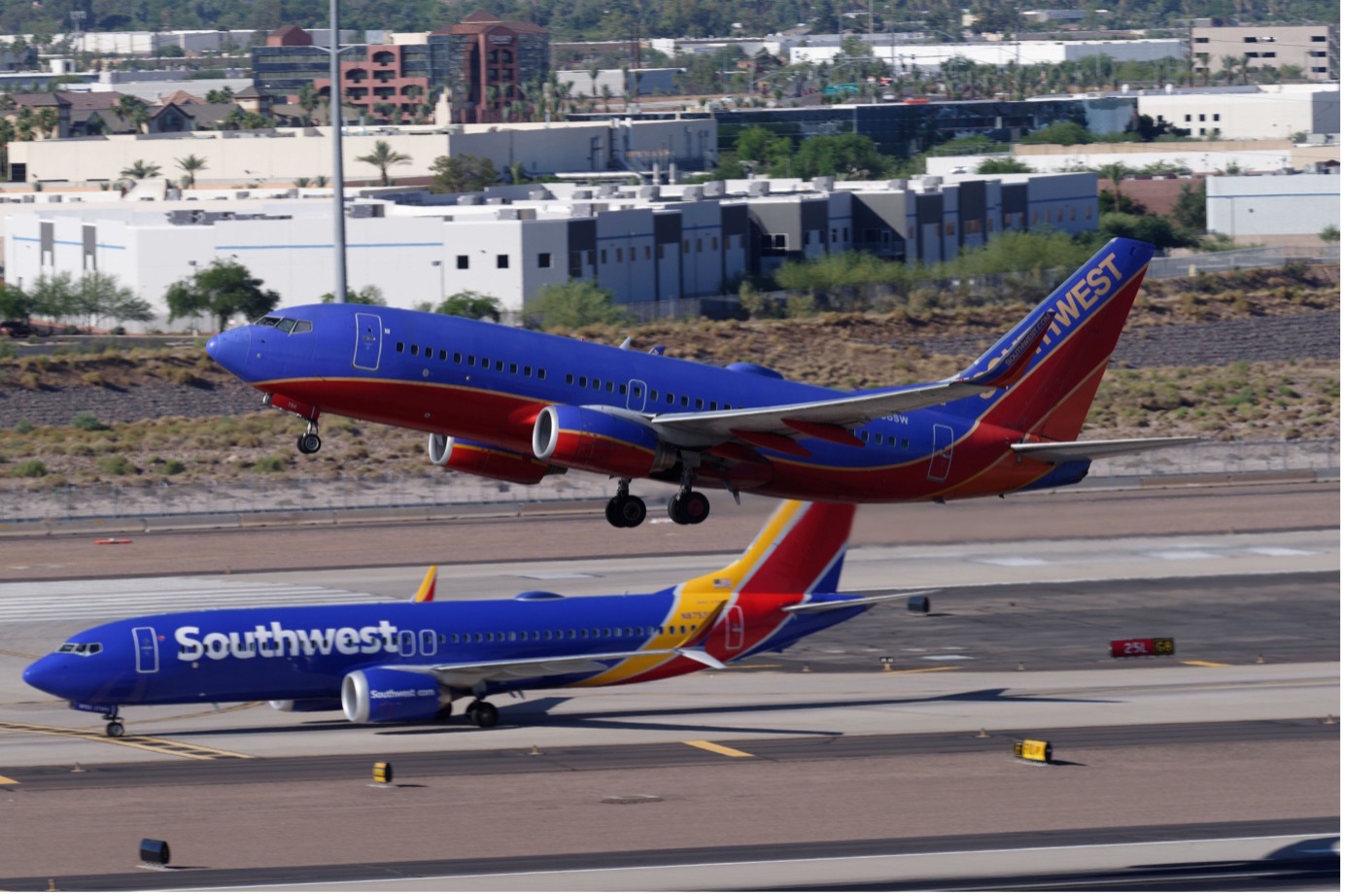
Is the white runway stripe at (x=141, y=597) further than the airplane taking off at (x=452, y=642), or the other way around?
the white runway stripe at (x=141, y=597)

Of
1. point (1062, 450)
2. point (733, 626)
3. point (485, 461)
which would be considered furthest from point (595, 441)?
point (733, 626)

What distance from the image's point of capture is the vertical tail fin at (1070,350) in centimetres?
5838

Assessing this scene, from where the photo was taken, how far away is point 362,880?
55.8 meters

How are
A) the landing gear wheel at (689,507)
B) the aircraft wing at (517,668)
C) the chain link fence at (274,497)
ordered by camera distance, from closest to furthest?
the landing gear wheel at (689,507) < the aircraft wing at (517,668) < the chain link fence at (274,497)

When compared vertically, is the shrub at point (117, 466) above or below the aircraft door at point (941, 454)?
below

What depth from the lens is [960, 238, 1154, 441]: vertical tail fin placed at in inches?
2298

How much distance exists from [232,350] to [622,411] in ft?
31.2

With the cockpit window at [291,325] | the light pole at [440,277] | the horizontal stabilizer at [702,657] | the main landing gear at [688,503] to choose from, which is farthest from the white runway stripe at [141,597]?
the light pole at [440,277]

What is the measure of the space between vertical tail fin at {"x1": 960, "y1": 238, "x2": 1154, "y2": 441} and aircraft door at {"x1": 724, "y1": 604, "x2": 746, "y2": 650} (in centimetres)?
2466

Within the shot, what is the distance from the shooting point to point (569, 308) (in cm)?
18262

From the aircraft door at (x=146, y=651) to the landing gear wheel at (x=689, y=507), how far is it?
29397 mm

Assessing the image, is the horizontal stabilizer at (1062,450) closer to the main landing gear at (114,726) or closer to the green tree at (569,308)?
the main landing gear at (114,726)

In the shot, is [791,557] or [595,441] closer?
[595,441]

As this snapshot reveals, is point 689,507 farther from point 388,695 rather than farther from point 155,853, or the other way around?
point 388,695
